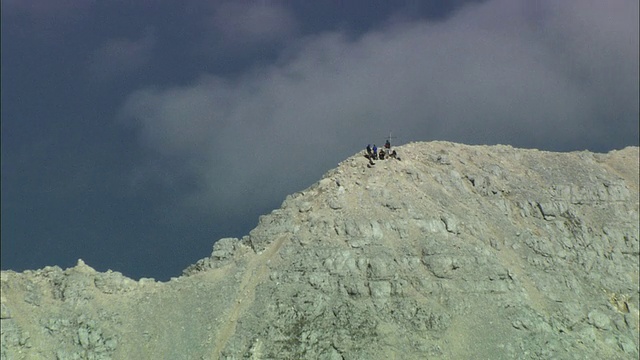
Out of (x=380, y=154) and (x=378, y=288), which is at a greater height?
(x=380, y=154)

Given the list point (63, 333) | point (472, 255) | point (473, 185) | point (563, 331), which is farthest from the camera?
point (473, 185)

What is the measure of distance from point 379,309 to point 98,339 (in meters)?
23.4

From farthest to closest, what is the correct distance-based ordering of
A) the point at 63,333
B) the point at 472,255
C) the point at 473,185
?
the point at 473,185 → the point at 472,255 → the point at 63,333

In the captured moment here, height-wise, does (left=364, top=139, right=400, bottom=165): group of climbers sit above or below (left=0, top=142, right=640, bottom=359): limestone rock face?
above

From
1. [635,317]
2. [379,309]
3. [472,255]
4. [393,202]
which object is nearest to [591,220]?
[635,317]

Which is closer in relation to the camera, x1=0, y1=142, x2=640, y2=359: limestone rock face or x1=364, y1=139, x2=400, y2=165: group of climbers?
x1=0, y1=142, x2=640, y2=359: limestone rock face

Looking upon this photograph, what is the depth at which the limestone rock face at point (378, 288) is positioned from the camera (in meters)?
56.1

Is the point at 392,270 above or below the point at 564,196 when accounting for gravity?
below

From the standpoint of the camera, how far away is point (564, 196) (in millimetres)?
76375

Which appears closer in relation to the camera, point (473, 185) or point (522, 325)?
point (522, 325)

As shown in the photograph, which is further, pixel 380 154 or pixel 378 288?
pixel 380 154

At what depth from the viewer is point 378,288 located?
59.6m

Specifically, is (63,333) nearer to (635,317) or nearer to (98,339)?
(98,339)

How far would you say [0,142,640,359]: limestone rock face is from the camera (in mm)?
56062
